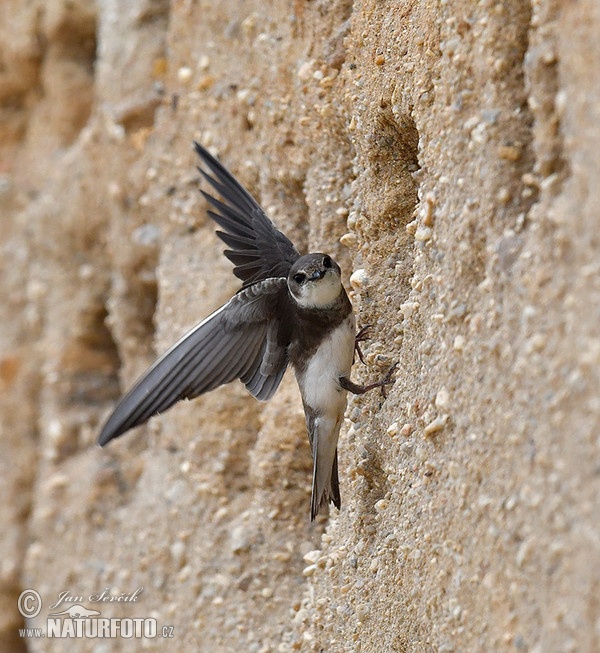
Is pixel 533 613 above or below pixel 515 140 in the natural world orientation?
below

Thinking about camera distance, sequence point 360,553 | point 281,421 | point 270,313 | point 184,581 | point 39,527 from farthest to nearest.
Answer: point 39,527
point 184,581
point 281,421
point 270,313
point 360,553

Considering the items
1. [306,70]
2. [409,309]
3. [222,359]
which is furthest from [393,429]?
[306,70]

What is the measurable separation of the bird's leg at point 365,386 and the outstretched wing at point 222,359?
189mm

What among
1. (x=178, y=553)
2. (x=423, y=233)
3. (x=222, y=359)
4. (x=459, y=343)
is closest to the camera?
(x=459, y=343)

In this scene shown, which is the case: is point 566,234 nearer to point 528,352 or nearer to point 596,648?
point 528,352

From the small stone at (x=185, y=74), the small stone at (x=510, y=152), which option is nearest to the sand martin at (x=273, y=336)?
the small stone at (x=510, y=152)

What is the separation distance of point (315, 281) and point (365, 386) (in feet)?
0.88

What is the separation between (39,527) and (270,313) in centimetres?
203

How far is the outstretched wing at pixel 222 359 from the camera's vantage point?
2.43 meters

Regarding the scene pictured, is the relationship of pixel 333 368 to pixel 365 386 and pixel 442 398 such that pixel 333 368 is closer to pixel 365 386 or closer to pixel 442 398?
pixel 365 386

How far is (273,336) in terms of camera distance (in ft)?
8.96

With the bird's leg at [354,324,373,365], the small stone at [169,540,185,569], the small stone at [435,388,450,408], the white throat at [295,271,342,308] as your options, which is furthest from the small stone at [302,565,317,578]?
the small stone at [435,388,450,408]

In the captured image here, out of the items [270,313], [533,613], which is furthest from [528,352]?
[270,313]

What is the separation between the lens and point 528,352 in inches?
64.6
